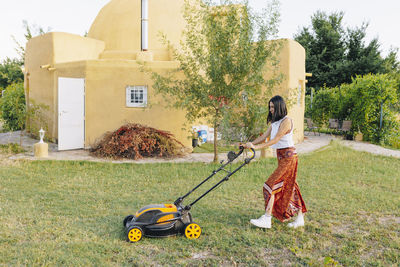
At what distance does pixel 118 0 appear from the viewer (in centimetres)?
1544

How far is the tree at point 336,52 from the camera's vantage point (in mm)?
27594

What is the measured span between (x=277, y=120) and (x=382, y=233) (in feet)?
7.02

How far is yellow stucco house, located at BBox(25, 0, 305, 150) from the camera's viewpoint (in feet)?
37.6

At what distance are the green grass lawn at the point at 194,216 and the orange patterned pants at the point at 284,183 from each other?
12.1 inches

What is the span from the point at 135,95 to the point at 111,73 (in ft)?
3.59

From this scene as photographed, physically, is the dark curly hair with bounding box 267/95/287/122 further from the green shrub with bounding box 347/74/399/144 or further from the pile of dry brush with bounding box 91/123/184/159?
the green shrub with bounding box 347/74/399/144

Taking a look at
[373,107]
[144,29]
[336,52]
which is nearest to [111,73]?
[144,29]

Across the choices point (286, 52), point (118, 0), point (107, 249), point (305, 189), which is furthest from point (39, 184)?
point (118, 0)

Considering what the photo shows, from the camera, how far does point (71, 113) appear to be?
11.4 metres

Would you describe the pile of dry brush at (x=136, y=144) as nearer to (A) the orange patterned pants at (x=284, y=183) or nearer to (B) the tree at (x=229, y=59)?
(B) the tree at (x=229, y=59)

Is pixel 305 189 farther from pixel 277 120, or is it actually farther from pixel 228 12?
pixel 228 12

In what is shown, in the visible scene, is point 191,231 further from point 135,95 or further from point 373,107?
point 373,107

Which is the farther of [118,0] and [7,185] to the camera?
[118,0]

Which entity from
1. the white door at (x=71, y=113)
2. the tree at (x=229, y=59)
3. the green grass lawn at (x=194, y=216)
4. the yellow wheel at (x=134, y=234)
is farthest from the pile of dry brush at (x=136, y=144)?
the yellow wheel at (x=134, y=234)
